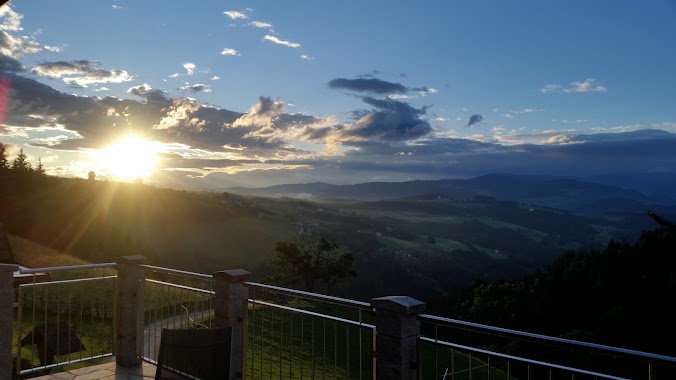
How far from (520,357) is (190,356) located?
2.45 metres

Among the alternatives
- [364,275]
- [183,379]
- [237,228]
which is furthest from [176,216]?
[183,379]

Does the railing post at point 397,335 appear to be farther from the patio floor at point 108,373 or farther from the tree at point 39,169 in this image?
the tree at point 39,169

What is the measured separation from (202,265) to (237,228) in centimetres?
1506

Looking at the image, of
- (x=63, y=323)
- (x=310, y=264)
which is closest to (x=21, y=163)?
(x=310, y=264)

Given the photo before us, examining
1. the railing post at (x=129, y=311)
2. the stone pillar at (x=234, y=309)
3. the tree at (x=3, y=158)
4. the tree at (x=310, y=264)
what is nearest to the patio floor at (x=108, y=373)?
the railing post at (x=129, y=311)

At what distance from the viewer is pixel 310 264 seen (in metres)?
58.5

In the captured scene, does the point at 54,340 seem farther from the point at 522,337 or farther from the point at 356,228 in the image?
the point at 356,228

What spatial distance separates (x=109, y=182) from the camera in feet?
271

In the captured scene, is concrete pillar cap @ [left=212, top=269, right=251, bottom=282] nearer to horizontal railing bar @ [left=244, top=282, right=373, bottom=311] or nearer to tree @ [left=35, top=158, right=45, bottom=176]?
horizontal railing bar @ [left=244, top=282, right=373, bottom=311]

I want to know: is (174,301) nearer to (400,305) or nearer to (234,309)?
(234,309)

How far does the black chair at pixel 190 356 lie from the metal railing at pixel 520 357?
166 cm

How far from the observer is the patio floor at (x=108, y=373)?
6758mm

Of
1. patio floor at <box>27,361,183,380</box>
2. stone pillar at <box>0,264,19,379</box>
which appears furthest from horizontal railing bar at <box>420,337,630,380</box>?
stone pillar at <box>0,264,19,379</box>

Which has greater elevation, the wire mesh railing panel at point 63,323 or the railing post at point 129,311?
the railing post at point 129,311
